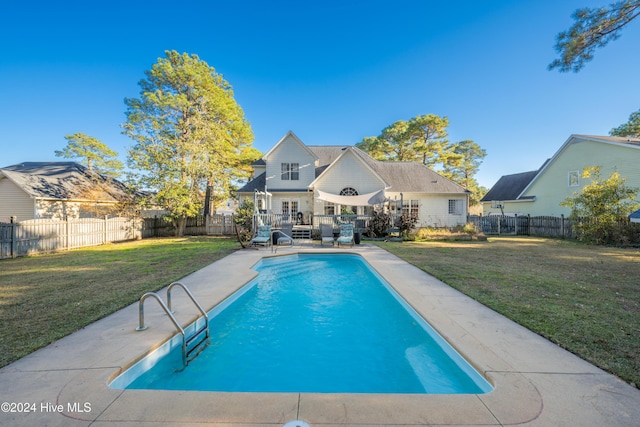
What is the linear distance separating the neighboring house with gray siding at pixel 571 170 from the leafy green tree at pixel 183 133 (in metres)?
25.3

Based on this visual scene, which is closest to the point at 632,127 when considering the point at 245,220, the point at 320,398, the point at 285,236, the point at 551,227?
the point at 551,227

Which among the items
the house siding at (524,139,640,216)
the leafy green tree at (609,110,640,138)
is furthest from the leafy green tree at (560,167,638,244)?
the leafy green tree at (609,110,640,138)

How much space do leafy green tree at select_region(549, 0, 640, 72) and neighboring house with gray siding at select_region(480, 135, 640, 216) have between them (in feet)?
46.9

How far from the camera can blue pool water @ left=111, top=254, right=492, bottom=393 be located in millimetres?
3289

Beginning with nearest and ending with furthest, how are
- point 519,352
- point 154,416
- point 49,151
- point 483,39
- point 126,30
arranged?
point 154,416 → point 519,352 → point 483,39 → point 126,30 → point 49,151

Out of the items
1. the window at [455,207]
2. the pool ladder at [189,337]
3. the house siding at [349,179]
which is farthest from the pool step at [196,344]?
the window at [455,207]

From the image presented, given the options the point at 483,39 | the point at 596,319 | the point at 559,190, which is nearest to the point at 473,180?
the point at 559,190

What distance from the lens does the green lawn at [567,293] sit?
3398 mm

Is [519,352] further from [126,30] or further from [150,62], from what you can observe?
[150,62]

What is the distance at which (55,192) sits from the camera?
56.3ft

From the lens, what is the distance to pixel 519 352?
10.7 ft

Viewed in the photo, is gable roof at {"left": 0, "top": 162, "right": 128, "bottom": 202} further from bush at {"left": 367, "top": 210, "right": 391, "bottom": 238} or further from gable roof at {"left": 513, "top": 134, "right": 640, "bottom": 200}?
gable roof at {"left": 513, "top": 134, "right": 640, "bottom": 200}

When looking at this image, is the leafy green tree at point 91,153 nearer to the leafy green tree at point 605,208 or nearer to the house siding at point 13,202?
the house siding at point 13,202

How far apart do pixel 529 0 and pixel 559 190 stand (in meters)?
14.8
